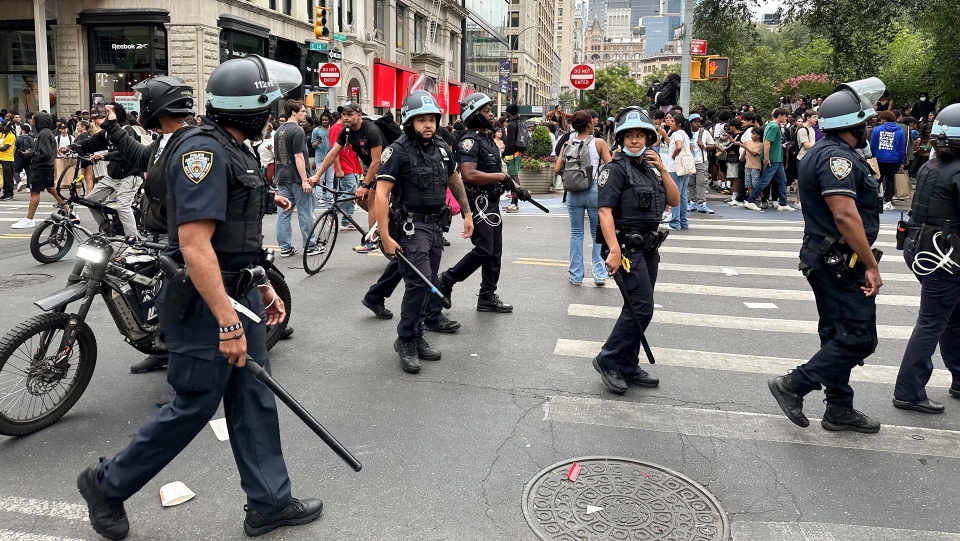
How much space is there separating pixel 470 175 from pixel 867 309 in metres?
3.79

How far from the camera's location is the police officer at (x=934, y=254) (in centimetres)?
470

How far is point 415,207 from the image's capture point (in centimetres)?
580

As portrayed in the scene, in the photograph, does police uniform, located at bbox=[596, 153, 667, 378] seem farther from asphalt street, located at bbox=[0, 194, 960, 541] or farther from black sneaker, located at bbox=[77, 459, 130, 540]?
black sneaker, located at bbox=[77, 459, 130, 540]

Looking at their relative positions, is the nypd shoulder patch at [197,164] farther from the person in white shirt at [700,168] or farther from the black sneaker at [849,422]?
the person in white shirt at [700,168]

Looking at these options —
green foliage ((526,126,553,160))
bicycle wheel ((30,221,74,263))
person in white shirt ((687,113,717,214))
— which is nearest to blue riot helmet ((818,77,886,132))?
bicycle wheel ((30,221,74,263))

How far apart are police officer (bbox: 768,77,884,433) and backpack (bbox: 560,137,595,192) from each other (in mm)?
3925

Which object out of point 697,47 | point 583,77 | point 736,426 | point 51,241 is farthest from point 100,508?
point 583,77

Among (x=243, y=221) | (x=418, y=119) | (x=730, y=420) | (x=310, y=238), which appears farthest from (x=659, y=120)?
(x=243, y=221)

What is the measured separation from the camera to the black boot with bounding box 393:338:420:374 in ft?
18.2

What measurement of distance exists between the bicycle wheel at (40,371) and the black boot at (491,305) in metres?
3.63

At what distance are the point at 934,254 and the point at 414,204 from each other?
11.5 feet

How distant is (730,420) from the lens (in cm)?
471

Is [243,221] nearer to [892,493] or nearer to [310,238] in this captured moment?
[892,493]

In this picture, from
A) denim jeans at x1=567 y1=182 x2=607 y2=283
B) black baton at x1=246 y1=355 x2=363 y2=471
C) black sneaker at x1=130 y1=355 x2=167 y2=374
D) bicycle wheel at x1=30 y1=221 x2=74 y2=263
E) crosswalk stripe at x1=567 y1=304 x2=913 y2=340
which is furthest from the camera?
bicycle wheel at x1=30 y1=221 x2=74 y2=263
